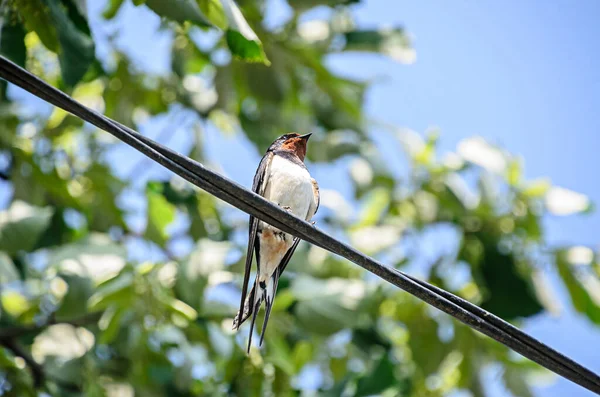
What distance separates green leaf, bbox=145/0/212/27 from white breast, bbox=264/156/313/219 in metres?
0.97

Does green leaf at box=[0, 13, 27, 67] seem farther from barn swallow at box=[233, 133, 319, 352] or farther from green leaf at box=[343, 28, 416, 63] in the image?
green leaf at box=[343, 28, 416, 63]

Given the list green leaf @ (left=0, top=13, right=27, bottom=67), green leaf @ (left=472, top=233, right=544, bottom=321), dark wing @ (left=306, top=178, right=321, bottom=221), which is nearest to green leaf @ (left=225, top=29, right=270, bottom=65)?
green leaf @ (left=0, top=13, right=27, bottom=67)

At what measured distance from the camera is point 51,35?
314 cm

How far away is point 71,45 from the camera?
3.15 m

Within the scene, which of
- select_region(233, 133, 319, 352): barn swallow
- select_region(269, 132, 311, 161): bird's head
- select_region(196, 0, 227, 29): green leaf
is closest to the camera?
select_region(196, 0, 227, 29): green leaf

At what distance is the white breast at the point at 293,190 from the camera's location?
12.0 ft

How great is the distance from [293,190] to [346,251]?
157 centimetres

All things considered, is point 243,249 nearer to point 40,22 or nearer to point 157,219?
point 157,219

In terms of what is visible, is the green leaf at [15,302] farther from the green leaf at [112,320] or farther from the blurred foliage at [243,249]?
the green leaf at [112,320]

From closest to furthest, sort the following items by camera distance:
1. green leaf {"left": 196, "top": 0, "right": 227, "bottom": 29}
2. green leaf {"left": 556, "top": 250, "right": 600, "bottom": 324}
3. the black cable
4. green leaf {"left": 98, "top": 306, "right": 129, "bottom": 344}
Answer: the black cable, green leaf {"left": 196, "top": 0, "right": 227, "bottom": 29}, green leaf {"left": 98, "top": 306, "right": 129, "bottom": 344}, green leaf {"left": 556, "top": 250, "right": 600, "bottom": 324}

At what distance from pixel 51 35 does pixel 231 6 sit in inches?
31.6

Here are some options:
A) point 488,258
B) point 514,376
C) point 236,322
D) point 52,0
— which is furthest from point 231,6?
point 514,376

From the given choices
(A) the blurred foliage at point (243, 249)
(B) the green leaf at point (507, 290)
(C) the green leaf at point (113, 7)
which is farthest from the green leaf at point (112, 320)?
(B) the green leaf at point (507, 290)

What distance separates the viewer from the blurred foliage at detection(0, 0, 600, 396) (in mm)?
4562
